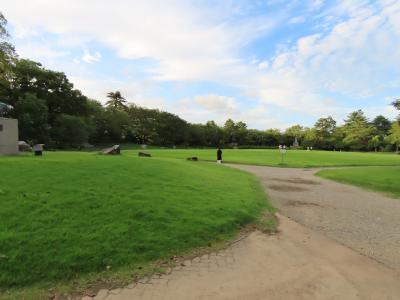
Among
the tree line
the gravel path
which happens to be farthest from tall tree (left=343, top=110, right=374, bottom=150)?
the gravel path

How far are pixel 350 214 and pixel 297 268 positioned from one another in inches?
195

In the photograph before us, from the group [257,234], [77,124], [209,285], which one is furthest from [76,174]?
[77,124]

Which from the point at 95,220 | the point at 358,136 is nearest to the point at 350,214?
the point at 95,220

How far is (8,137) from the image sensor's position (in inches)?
688

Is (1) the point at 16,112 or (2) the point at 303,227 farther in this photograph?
(1) the point at 16,112

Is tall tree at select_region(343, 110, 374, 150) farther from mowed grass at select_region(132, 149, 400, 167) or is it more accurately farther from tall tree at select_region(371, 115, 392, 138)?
mowed grass at select_region(132, 149, 400, 167)

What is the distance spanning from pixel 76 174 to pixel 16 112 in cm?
4043

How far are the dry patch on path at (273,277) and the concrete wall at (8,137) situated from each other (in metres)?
17.2

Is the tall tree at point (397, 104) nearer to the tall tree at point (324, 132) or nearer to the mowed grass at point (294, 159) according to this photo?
the mowed grass at point (294, 159)

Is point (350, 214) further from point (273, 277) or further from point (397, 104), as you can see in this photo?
point (397, 104)

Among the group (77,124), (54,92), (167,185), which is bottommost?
(167,185)

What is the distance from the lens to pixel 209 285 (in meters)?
3.82

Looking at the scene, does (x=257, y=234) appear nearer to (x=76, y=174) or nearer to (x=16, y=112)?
(x=76, y=174)

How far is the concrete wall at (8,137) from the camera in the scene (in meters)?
17.0
